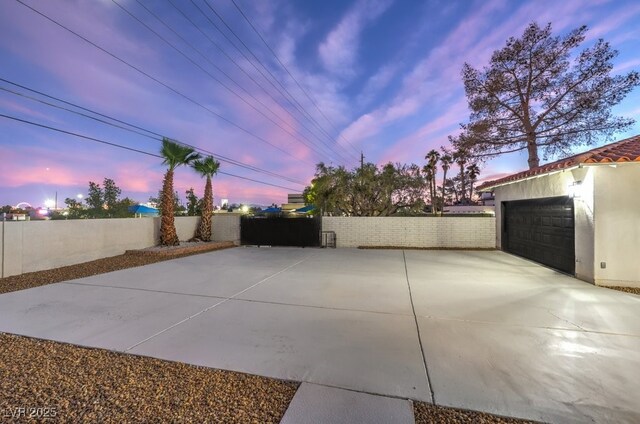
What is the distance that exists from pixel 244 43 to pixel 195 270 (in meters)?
8.52

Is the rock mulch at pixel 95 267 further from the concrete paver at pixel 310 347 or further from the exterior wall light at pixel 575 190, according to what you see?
the exterior wall light at pixel 575 190

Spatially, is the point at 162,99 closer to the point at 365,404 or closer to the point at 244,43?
the point at 244,43

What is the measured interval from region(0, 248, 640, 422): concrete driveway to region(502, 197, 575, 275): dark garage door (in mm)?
771

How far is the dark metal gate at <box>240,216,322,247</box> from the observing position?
38.0 ft

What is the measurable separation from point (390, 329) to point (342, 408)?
1.58m

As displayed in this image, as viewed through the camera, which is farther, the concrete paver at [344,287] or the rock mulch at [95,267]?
the rock mulch at [95,267]

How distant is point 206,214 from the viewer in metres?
12.1

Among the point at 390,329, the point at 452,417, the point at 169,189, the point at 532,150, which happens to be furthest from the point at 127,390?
Result: the point at 532,150

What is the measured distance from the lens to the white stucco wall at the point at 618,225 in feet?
17.1

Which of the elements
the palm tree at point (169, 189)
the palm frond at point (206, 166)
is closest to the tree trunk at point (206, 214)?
the palm frond at point (206, 166)

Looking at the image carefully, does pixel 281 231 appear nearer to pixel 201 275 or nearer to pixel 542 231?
pixel 201 275

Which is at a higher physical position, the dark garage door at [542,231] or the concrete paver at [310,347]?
the dark garage door at [542,231]

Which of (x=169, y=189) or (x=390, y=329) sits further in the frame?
(x=169, y=189)

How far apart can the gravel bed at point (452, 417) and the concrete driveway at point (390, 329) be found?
0.07 m
